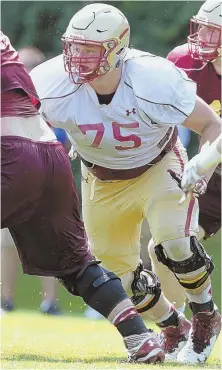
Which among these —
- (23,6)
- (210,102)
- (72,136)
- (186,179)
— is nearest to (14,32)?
(23,6)

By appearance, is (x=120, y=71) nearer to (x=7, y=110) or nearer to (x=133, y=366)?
(x=7, y=110)

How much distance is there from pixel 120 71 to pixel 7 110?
93cm

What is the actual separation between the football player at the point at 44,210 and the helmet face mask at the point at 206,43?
5.90 ft

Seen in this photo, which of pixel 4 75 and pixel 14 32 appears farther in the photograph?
pixel 14 32

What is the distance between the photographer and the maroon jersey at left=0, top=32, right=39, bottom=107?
541cm

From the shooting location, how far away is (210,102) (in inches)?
295

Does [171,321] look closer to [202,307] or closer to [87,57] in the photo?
[202,307]

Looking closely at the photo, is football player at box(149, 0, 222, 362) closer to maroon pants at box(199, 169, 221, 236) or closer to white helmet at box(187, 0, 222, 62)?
white helmet at box(187, 0, 222, 62)

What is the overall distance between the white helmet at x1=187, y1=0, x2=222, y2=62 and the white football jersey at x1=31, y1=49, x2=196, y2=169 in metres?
1.05

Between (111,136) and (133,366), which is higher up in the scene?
(111,136)

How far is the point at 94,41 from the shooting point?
19.8 feet

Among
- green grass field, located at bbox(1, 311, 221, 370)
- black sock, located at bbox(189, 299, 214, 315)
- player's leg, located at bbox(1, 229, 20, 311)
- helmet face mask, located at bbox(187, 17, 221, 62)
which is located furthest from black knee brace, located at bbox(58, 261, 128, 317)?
player's leg, located at bbox(1, 229, 20, 311)

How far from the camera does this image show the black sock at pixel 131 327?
569 centimetres

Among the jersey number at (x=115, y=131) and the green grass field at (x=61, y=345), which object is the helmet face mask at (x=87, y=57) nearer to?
the jersey number at (x=115, y=131)
